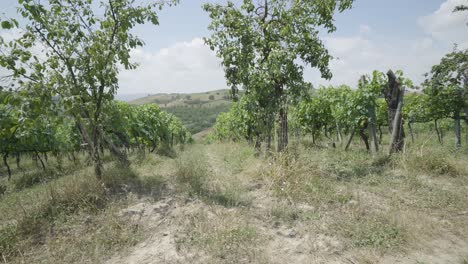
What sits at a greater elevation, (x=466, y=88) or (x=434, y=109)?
(x=466, y=88)

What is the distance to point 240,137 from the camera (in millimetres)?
18828

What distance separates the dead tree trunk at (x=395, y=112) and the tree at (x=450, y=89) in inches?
232

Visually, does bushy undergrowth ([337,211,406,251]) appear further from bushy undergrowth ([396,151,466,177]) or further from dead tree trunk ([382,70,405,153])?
dead tree trunk ([382,70,405,153])

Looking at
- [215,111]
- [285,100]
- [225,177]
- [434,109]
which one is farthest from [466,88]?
[215,111]

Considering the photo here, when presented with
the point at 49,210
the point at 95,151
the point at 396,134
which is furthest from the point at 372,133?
the point at 49,210

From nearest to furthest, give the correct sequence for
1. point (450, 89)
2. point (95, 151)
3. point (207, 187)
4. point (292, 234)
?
point (292, 234) < point (95, 151) < point (207, 187) < point (450, 89)

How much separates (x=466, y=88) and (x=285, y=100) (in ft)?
31.9

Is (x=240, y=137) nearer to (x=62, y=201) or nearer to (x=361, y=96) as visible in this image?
(x=361, y=96)

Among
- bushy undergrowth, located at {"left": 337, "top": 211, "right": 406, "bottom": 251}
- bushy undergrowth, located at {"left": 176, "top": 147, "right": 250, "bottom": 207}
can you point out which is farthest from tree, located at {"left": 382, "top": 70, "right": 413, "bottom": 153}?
bushy undergrowth, located at {"left": 176, "top": 147, "right": 250, "bottom": 207}

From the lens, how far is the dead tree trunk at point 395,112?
746 cm

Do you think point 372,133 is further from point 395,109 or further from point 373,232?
point 373,232

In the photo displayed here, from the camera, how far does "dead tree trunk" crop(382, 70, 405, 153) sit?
746cm

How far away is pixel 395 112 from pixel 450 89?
257 inches

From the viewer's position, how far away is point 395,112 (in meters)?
7.82
